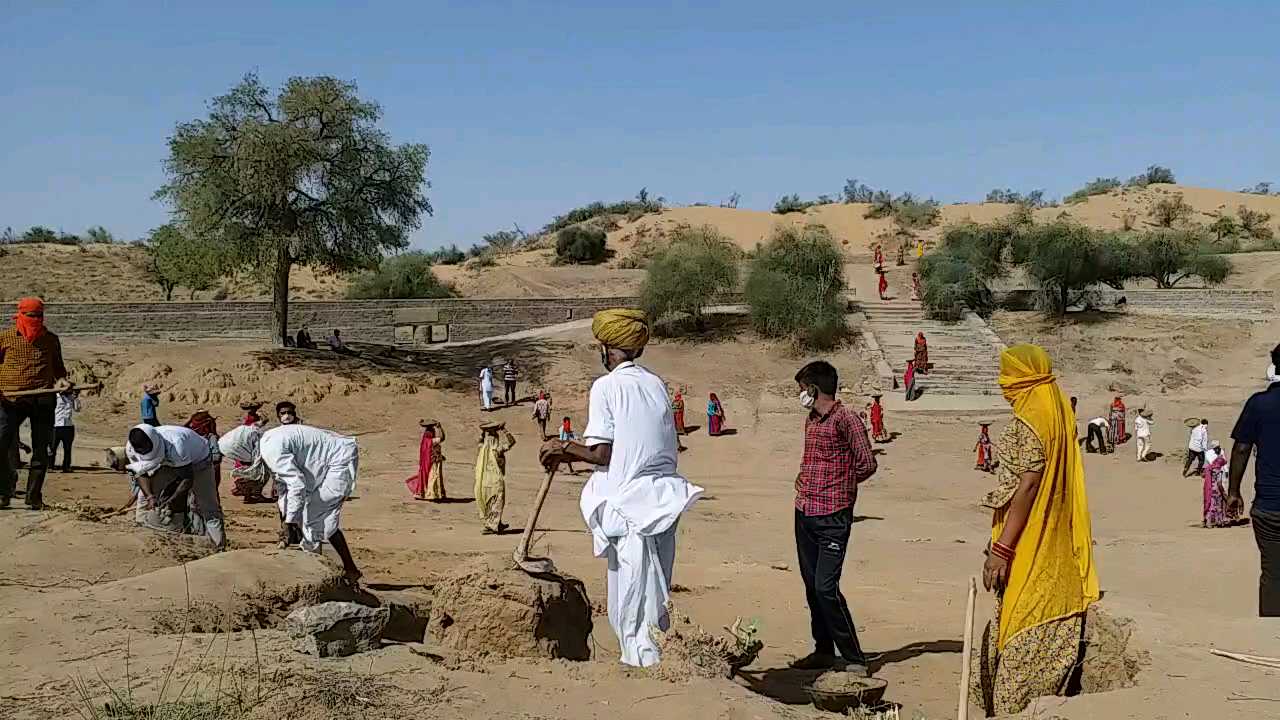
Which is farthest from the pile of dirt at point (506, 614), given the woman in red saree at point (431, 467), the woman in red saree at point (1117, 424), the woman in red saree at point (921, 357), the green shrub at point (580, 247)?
the green shrub at point (580, 247)

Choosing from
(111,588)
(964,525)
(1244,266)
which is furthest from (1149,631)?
(1244,266)

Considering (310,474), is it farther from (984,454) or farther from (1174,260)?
(1174,260)

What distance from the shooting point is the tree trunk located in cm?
2397

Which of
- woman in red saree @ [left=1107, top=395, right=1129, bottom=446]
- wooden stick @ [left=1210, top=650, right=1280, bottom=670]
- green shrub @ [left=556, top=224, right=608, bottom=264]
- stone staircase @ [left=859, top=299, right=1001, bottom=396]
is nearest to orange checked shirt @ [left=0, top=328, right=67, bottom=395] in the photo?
wooden stick @ [left=1210, top=650, right=1280, bottom=670]

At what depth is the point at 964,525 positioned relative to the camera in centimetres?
1428

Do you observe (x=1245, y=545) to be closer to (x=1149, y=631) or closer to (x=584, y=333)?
(x=1149, y=631)

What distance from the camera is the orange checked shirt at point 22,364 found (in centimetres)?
→ 771

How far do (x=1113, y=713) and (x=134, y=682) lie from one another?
3848mm

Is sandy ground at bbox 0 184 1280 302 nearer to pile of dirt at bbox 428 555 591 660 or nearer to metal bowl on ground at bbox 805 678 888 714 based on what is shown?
pile of dirt at bbox 428 555 591 660

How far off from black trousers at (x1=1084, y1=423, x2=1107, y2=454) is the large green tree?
54.4 feet

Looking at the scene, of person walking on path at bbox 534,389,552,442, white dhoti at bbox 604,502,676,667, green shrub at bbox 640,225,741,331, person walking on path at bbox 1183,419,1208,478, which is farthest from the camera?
green shrub at bbox 640,225,741,331

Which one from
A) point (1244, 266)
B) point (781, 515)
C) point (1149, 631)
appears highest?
point (1244, 266)

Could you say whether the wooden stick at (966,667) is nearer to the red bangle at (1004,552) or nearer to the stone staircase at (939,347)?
the red bangle at (1004,552)

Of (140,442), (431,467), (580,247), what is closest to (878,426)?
(431,467)
